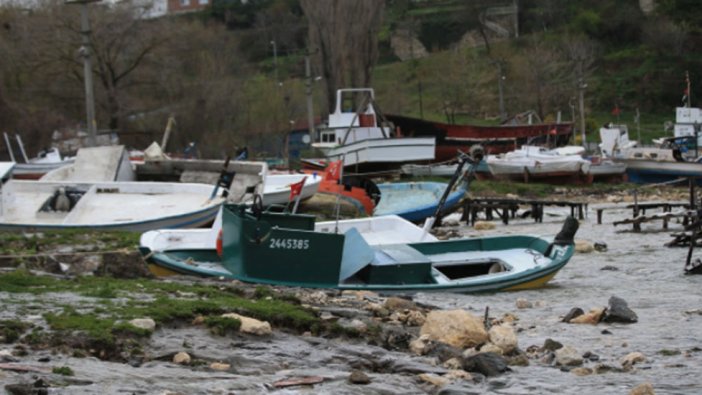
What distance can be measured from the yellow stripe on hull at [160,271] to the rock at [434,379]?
23.0 ft

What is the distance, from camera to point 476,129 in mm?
57500

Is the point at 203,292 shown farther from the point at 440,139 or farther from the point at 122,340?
the point at 440,139

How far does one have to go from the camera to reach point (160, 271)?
16953mm

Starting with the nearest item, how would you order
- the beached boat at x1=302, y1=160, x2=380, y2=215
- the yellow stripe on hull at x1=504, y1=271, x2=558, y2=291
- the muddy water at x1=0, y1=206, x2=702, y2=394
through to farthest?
the muddy water at x1=0, y1=206, x2=702, y2=394 → the yellow stripe on hull at x1=504, y1=271, x2=558, y2=291 → the beached boat at x1=302, y1=160, x2=380, y2=215

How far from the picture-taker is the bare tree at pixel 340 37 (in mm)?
57125

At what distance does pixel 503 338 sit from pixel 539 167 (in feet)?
123

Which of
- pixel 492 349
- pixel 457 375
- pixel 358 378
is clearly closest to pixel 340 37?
pixel 492 349

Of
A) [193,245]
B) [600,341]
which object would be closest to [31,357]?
[600,341]

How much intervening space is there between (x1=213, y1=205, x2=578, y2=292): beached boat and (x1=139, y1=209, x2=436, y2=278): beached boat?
22.6 inches

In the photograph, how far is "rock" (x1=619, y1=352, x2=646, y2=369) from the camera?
1156 cm

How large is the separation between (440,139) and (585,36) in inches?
1023

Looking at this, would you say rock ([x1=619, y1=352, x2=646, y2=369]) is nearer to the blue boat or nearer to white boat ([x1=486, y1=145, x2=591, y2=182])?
the blue boat

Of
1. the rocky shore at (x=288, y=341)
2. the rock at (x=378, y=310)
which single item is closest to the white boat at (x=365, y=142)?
the rocky shore at (x=288, y=341)

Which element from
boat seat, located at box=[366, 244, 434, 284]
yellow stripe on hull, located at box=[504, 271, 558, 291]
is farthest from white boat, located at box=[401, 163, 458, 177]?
boat seat, located at box=[366, 244, 434, 284]
